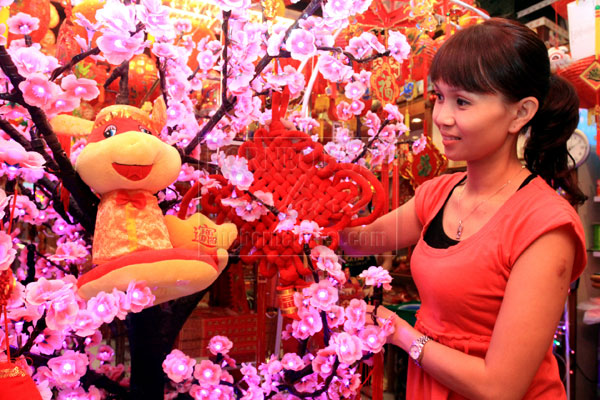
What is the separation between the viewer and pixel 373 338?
1066 millimetres

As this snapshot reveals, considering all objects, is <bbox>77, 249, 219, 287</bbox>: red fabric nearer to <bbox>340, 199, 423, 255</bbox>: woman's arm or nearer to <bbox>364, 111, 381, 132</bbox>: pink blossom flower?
<bbox>340, 199, 423, 255</bbox>: woman's arm

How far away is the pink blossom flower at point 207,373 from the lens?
1287 mm

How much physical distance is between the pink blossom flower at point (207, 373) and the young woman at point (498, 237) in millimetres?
535

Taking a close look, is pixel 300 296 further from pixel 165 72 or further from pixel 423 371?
pixel 165 72

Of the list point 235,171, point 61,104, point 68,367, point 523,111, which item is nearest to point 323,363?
point 235,171

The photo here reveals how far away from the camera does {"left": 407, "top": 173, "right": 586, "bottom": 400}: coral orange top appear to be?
0.91 metres

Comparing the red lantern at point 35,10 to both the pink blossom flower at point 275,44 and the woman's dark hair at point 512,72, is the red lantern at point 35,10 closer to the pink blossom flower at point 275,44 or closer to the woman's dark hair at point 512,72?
the pink blossom flower at point 275,44

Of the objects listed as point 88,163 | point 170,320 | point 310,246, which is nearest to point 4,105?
point 88,163

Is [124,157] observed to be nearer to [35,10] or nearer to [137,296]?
[137,296]

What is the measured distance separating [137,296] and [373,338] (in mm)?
549

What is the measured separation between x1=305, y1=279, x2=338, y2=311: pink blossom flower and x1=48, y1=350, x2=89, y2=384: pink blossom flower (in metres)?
0.65

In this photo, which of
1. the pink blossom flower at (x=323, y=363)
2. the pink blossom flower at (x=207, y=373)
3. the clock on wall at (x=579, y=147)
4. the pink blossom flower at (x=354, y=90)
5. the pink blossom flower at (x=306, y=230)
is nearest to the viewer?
the pink blossom flower at (x=306, y=230)

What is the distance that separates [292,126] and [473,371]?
738mm

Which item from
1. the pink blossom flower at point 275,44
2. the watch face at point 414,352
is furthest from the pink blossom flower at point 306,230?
the pink blossom flower at point 275,44
